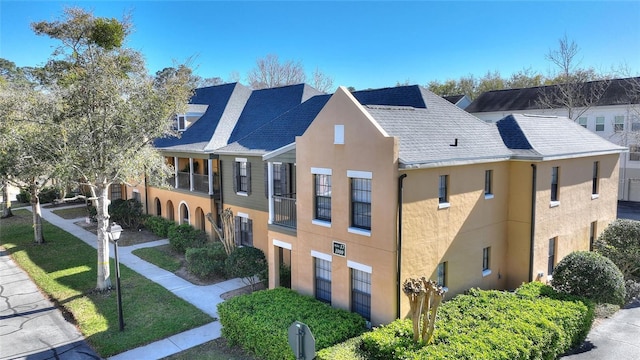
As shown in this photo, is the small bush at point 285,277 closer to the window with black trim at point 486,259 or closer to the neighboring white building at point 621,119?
the window with black trim at point 486,259

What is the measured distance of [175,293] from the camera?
53.7ft

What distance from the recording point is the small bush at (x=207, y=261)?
58.6 ft

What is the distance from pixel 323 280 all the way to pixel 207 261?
652cm

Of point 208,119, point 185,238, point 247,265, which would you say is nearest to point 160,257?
point 185,238

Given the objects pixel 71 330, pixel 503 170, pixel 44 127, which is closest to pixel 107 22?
pixel 44 127

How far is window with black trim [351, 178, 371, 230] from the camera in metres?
12.2

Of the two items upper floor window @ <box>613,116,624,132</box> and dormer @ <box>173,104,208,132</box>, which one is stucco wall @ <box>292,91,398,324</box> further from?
upper floor window @ <box>613,116,624,132</box>

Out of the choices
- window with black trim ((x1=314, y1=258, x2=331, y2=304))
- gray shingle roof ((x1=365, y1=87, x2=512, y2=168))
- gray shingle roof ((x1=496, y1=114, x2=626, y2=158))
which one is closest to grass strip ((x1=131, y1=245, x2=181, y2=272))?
window with black trim ((x1=314, y1=258, x2=331, y2=304))

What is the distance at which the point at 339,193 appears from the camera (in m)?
12.8

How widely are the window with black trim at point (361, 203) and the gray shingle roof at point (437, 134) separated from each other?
153 cm

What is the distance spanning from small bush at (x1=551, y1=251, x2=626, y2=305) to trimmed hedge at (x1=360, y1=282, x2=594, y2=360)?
0.57 m

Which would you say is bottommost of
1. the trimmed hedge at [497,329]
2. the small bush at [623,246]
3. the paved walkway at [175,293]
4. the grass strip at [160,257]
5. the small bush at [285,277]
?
the paved walkway at [175,293]

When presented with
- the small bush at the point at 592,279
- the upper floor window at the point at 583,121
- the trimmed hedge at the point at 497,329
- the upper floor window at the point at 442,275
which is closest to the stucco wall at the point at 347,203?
the trimmed hedge at the point at 497,329

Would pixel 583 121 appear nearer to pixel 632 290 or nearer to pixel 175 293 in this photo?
pixel 632 290
